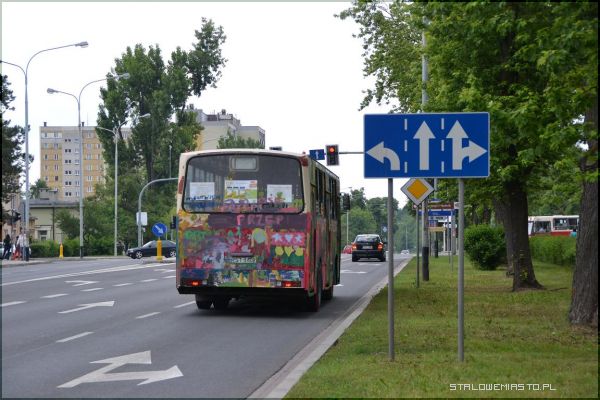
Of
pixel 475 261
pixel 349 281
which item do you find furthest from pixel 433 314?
pixel 475 261

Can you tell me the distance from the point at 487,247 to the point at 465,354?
29.0 meters

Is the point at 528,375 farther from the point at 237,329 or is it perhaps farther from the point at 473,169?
the point at 237,329

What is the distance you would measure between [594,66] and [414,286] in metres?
15.9

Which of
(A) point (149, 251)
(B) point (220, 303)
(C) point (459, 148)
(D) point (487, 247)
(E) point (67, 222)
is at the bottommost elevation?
(A) point (149, 251)

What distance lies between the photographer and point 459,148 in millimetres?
11164

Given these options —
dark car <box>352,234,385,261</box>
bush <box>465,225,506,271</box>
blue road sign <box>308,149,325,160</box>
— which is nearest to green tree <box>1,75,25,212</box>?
dark car <box>352,234,385,261</box>

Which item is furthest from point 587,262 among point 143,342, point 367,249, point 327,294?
point 367,249

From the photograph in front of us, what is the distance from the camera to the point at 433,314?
17438 mm

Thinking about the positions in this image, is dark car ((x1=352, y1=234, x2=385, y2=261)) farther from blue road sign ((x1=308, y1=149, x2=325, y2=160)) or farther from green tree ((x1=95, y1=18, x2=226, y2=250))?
green tree ((x1=95, y1=18, x2=226, y2=250))

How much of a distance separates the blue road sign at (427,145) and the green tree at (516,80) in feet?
6.35

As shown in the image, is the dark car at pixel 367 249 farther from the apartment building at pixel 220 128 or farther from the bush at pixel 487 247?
the apartment building at pixel 220 128

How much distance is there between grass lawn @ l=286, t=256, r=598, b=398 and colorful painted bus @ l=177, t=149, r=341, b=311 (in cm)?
183

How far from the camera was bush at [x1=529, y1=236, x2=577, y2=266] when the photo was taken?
39500 mm

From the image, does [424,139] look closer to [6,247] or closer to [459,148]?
[459,148]
